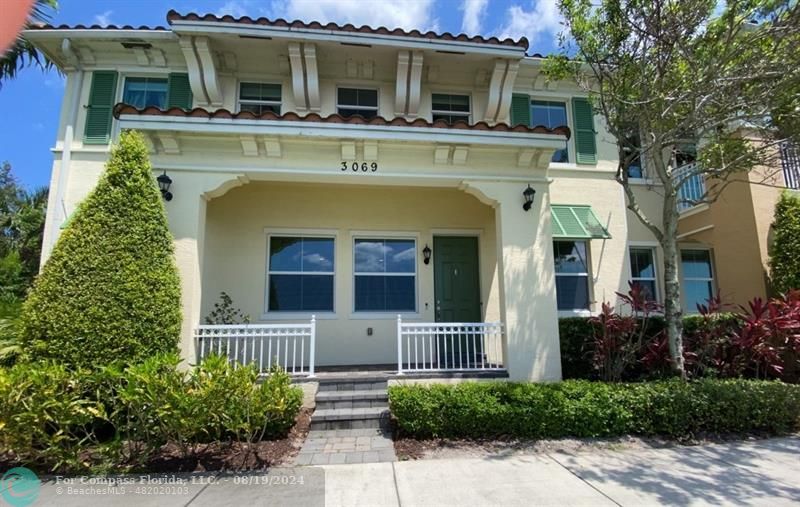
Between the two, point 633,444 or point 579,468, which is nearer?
point 579,468

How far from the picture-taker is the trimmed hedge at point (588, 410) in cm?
517

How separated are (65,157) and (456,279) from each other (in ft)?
27.9

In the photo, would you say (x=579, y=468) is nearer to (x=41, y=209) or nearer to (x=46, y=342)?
(x=46, y=342)

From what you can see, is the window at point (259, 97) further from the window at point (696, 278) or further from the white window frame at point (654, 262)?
the window at point (696, 278)

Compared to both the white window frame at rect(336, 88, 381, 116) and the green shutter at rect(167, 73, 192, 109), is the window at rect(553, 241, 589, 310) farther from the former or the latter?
the green shutter at rect(167, 73, 192, 109)

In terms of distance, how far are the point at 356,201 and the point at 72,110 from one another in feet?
20.5

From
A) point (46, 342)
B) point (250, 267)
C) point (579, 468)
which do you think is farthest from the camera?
point (250, 267)

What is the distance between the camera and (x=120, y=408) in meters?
4.53

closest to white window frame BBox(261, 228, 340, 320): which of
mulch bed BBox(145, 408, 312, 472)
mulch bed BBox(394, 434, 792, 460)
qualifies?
mulch bed BBox(145, 408, 312, 472)

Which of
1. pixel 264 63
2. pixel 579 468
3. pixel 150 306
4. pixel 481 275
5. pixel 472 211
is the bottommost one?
pixel 579 468

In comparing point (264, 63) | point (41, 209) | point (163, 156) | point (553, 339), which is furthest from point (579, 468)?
point (41, 209)

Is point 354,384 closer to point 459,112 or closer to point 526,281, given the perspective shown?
point 526,281

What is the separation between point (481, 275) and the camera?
28.8 ft

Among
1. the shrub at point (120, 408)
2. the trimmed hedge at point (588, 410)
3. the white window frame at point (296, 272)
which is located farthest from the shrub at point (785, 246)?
the shrub at point (120, 408)
